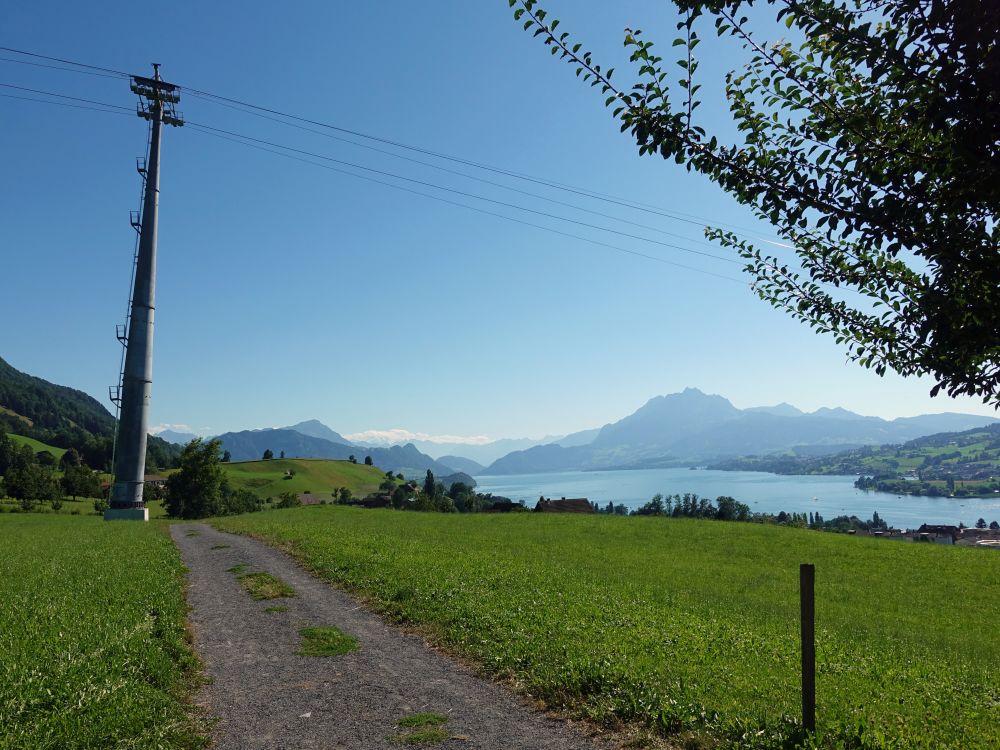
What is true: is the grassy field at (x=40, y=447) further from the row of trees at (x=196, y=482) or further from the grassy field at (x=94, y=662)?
the grassy field at (x=94, y=662)

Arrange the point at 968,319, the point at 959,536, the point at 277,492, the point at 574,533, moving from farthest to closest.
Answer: the point at 277,492
the point at 959,536
the point at 574,533
the point at 968,319

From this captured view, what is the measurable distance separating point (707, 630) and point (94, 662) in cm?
1202

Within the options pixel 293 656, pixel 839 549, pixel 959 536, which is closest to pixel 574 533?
pixel 839 549

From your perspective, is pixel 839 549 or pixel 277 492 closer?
pixel 839 549

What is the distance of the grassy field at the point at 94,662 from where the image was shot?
7172mm

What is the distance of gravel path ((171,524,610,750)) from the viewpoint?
7633mm

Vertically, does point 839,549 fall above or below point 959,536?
above

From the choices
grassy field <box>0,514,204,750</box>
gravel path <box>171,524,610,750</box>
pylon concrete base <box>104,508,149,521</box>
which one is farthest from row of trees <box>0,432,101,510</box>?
gravel path <box>171,524,610,750</box>

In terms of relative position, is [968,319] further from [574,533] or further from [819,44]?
[574,533]

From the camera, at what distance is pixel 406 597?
1522 cm

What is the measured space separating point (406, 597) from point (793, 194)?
1363 centimetres

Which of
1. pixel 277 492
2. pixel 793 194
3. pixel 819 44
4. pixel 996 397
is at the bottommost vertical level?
pixel 277 492

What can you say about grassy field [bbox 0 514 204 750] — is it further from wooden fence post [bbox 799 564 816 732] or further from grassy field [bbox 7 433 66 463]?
grassy field [bbox 7 433 66 463]

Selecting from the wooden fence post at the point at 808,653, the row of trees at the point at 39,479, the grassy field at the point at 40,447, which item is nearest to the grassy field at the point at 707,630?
the wooden fence post at the point at 808,653
